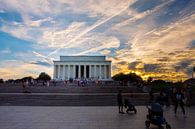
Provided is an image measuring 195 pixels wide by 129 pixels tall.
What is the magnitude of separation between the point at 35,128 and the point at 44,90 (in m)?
30.8

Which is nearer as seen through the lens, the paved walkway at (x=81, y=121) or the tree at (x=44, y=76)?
the paved walkway at (x=81, y=121)

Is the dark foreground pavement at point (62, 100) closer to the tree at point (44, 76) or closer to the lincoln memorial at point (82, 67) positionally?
the tree at point (44, 76)

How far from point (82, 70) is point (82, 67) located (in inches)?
55.0

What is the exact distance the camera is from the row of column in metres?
110

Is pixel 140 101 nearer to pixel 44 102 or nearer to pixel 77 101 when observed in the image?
pixel 77 101

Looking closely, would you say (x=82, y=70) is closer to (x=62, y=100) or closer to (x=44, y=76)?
(x=44, y=76)

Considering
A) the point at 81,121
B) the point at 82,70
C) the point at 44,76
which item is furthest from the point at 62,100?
the point at 44,76

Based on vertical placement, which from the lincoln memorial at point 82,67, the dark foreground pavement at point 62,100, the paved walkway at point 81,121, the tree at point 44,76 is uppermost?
the lincoln memorial at point 82,67

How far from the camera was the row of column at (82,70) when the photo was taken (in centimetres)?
10950

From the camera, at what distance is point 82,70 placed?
11175 cm

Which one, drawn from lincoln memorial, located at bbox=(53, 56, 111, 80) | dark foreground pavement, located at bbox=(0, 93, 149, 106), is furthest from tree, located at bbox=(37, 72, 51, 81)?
dark foreground pavement, located at bbox=(0, 93, 149, 106)

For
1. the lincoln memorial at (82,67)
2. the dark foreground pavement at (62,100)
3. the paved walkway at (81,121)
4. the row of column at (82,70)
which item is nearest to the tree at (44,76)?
the lincoln memorial at (82,67)

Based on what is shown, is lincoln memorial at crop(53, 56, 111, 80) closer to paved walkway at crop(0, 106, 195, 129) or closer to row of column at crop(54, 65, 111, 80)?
row of column at crop(54, 65, 111, 80)

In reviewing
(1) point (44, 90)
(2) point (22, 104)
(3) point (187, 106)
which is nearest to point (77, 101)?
(2) point (22, 104)
